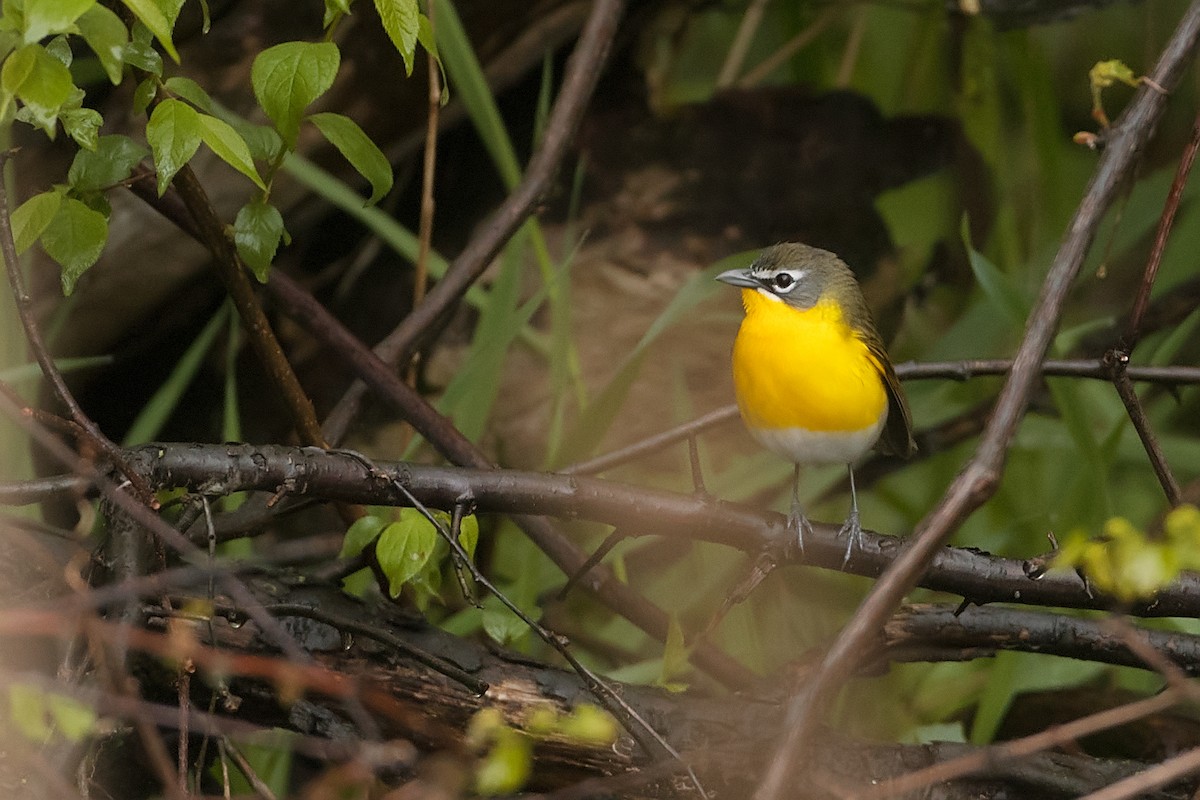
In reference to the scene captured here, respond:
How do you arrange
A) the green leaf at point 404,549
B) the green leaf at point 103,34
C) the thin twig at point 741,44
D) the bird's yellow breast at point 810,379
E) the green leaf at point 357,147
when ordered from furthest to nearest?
the thin twig at point 741,44 → the bird's yellow breast at point 810,379 → the green leaf at point 404,549 → the green leaf at point 357,147 → the green leaf at point 103,34

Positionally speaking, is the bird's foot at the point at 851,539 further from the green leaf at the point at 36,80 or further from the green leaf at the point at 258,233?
the green leaf at the point at 36,80

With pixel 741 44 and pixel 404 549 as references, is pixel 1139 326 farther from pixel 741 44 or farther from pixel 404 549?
pixel 741 44

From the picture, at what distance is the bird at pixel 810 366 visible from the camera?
2445 millimetres

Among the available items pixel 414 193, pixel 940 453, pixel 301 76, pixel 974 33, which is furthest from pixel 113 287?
pixel 974 33

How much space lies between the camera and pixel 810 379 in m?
2.46

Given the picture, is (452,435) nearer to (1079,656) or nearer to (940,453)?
Result: (1079,656)

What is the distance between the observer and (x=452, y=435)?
2467mm

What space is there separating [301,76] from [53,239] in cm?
43

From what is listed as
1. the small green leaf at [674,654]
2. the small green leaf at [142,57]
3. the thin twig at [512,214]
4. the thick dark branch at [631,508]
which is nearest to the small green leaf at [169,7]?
the small green leaf at [142,57]

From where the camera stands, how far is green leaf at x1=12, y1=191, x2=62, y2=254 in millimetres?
1624

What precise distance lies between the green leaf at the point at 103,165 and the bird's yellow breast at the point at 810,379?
128cm

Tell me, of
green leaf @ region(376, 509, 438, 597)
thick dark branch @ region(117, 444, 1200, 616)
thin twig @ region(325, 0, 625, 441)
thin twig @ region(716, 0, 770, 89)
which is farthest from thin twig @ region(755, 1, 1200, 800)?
thin twig @ region(716, 0, 770, 89)

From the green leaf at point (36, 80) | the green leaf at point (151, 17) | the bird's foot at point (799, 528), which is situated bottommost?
the bird's foot at point (799, 528)

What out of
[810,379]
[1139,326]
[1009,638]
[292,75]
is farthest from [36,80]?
[1009,638]
